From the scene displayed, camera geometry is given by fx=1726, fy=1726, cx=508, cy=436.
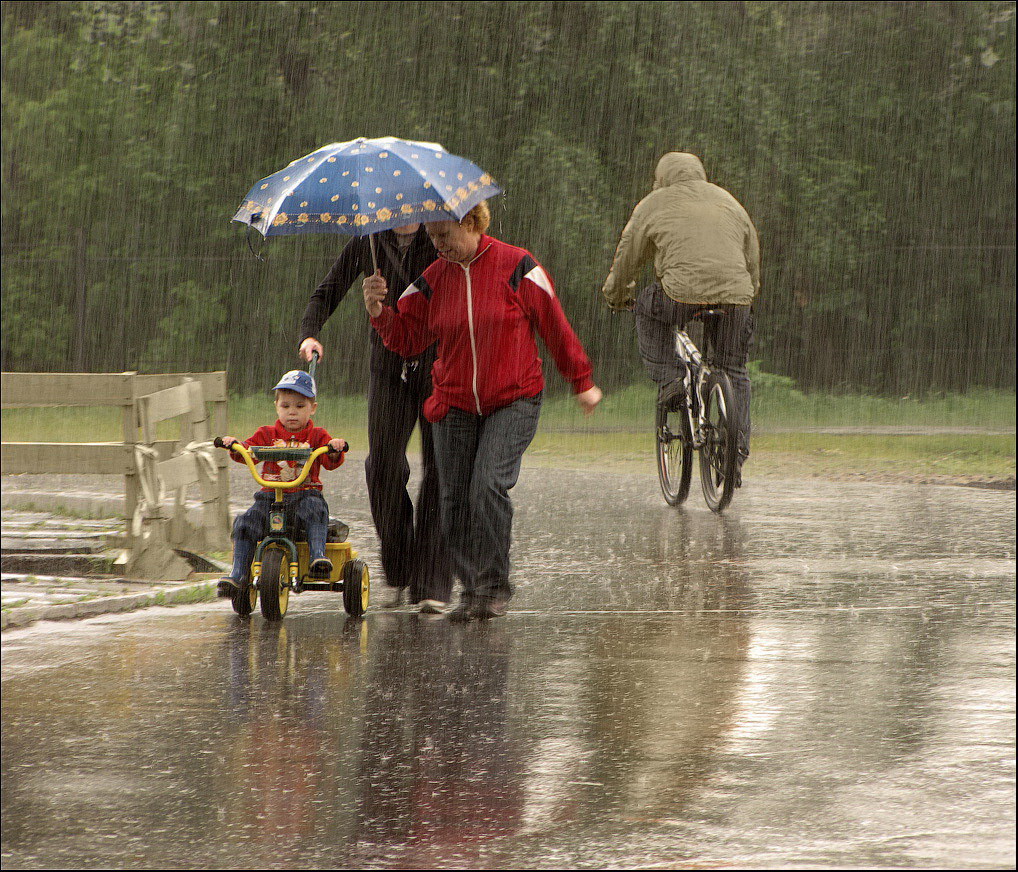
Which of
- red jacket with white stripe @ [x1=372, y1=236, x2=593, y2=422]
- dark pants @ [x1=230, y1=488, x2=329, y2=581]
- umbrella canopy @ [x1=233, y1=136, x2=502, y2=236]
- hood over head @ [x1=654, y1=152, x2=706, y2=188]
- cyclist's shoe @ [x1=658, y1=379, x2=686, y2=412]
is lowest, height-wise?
dark pants @ [x1=230, y1=488, x2=329, y2=581]

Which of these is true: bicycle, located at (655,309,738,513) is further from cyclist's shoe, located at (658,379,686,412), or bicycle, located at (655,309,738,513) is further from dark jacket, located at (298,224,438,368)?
dark jacket, located at (298,224,438,368)

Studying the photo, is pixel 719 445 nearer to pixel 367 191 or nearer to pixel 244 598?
pixel 244 598

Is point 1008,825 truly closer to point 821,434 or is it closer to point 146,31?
point 821,434

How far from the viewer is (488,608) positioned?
272 inches

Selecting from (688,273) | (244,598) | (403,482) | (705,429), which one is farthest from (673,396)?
(244,598)

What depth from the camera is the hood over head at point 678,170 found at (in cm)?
1049

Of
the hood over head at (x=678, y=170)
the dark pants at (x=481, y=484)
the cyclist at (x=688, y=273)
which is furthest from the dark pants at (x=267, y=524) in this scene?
the hood over head at (x=678, y=170)

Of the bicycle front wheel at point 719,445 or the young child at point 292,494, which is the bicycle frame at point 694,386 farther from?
the young child at point 292,494

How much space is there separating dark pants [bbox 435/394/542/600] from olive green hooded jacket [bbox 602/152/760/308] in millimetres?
3409

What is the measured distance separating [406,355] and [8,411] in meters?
15.8

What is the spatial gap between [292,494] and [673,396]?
13.1 feet

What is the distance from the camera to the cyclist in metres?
10.2

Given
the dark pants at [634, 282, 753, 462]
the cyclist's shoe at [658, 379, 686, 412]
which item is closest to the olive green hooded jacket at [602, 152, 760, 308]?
the dark pants at [634, 282, 753, 462]

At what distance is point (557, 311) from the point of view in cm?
676
